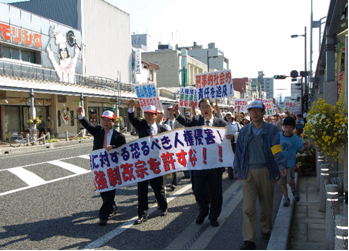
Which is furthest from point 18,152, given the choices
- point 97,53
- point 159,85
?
point 159,85

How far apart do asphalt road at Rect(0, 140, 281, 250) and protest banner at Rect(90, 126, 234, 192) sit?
772 millimetres

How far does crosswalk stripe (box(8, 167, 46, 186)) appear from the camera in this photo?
9023 millimetres

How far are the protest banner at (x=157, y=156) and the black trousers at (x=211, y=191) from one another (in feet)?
0.87

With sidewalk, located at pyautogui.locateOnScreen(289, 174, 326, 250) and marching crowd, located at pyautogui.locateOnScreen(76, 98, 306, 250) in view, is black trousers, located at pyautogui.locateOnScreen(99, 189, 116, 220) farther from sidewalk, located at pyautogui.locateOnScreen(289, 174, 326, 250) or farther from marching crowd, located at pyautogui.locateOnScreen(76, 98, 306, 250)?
sidewalk, located at pyautogui.locateOnScreen(289, 174, 326, 250)

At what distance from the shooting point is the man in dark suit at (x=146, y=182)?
18.1 ft

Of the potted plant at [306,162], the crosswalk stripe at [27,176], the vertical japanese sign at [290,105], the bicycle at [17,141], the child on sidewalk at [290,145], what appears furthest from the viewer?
the vertical japanese sign at [290,105]

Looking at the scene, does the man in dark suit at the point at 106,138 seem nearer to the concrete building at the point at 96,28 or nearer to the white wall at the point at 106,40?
the concrete building at the point at 96,28

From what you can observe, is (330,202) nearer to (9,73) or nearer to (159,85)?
(9,73)

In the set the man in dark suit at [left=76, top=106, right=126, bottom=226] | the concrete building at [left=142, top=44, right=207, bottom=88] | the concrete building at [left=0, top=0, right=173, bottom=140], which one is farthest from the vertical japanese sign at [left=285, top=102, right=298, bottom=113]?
the man in dark suit at [left=76, top=106, right=126, bottom=226]

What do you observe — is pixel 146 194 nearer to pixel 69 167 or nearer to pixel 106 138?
pixel 106 138

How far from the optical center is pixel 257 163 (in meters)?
4.38

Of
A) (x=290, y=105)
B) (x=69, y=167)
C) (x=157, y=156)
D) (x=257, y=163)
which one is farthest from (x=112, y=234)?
(x=290, y=105)

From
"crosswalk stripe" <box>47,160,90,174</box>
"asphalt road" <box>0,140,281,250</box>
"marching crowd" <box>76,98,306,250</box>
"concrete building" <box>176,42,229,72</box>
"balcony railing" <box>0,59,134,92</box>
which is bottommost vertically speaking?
"asphalt road" <box>0,140,281,250</box>

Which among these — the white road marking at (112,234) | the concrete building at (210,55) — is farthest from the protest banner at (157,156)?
the concrete building at (210,55)
